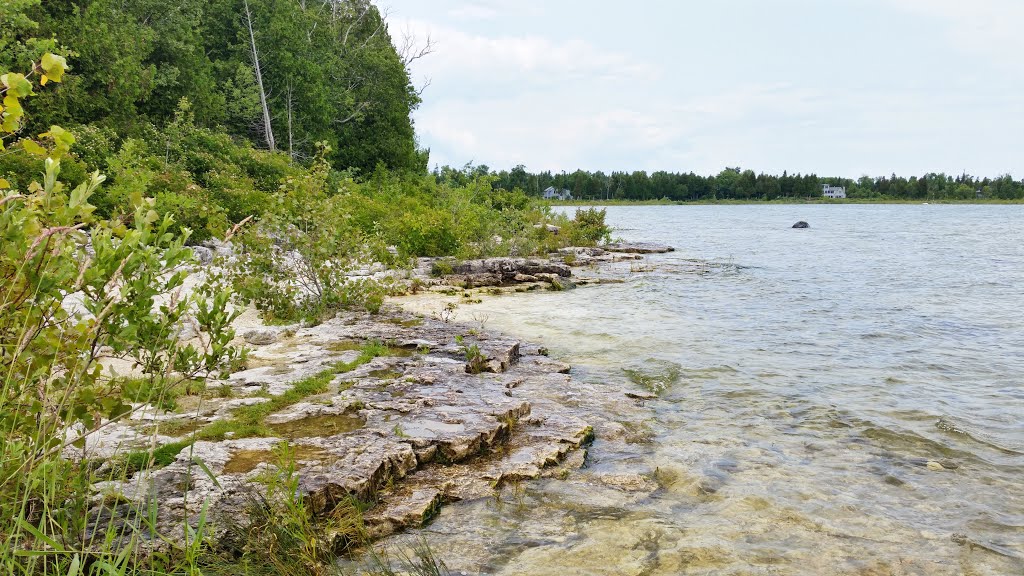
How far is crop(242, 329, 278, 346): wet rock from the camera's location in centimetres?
1023

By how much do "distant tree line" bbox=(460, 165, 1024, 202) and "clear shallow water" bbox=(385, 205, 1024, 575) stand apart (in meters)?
158

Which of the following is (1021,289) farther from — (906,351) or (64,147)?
(64,147)

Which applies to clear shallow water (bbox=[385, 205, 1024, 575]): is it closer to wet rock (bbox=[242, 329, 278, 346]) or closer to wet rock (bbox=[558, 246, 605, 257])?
wet rock (bbox=[242, 329, 278, 346])

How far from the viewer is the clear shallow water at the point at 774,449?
481 centimetres

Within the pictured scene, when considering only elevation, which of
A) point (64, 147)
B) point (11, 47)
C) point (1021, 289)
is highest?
point (11, 47)

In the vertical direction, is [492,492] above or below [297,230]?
below

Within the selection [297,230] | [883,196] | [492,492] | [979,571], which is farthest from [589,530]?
[883,196]

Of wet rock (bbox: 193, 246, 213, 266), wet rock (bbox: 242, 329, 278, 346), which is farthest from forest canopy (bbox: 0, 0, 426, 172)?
wet rock (bbox: 242, 329, 278, 346)

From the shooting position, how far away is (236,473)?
507cm

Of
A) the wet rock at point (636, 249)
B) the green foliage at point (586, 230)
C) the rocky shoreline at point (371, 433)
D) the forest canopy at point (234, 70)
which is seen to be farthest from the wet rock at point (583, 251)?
the rocky shoreline at point (371, 433)

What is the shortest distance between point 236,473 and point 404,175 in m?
41.1

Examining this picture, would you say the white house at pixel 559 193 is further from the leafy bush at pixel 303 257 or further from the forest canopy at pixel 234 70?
the leafy bush at pixel 303 257

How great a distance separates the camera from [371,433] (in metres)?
6.21

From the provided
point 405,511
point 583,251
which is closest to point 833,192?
point 583,251
